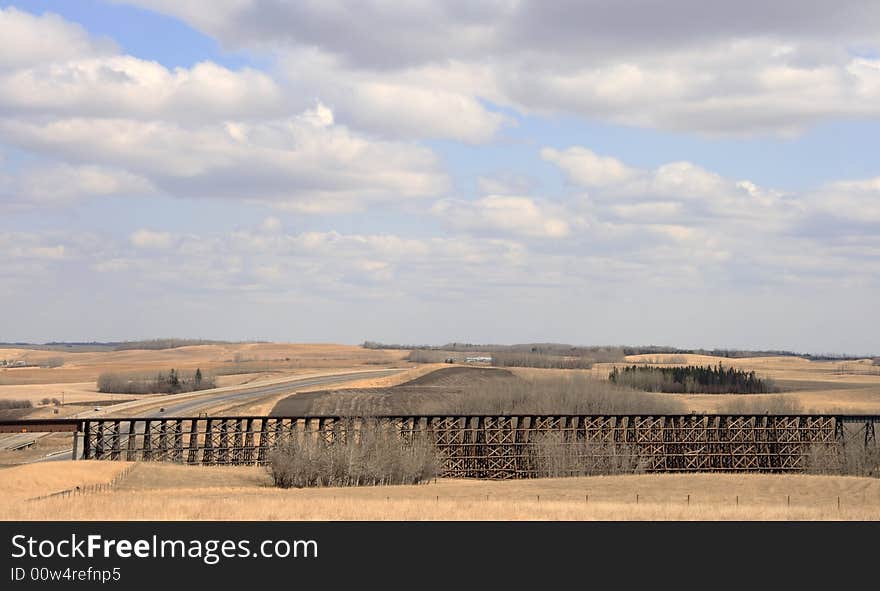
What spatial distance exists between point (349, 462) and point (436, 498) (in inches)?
437

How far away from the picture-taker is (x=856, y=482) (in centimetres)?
5250

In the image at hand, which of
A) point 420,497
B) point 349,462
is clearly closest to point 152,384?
point 349,462

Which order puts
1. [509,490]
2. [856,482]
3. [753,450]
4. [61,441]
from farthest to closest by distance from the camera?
[61,441] < [753,450] < [856,482] < [509,490]

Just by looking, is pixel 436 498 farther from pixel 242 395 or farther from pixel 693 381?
pixel 693 381

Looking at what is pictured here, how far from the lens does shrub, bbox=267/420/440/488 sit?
50.7 metres

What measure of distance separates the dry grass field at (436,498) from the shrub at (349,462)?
1710 millimetres

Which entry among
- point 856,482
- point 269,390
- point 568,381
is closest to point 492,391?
point 568,381

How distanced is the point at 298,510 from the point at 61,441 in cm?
5303

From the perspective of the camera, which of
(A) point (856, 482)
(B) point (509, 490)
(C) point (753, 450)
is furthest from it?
(C) point (753, 450)

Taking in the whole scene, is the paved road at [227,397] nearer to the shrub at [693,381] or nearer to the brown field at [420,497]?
the brown field at [420,497]

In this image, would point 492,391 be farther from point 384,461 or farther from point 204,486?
point 204,486

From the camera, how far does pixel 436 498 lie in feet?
135

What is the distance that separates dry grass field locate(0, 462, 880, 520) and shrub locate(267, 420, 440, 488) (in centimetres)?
171

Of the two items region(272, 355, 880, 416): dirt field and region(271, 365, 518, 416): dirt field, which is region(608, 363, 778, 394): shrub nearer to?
region(272, 355, 880, 416): dirt field
